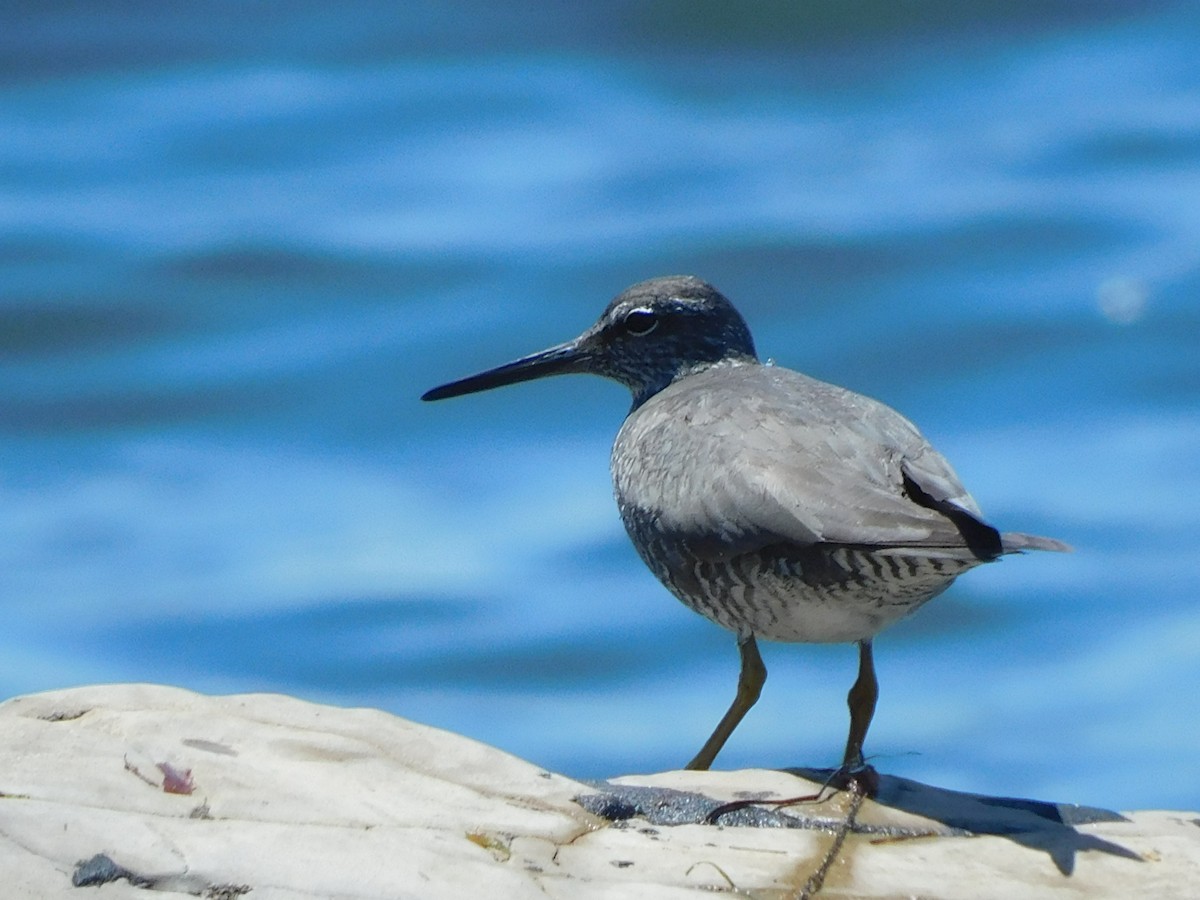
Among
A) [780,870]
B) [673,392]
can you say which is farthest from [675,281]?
[780,870]

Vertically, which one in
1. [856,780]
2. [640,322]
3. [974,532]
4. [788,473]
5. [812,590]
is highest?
[640,322]

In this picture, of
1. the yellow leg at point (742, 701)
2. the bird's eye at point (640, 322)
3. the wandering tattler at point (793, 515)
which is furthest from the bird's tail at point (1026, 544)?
the bird's eye at point (640, 322)

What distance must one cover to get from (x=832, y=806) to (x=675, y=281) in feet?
11.2

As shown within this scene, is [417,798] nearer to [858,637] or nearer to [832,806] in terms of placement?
[832,806]

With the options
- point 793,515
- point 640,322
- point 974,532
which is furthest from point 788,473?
point 640,322

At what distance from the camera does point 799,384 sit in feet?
22.0

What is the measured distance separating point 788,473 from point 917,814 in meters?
1.24

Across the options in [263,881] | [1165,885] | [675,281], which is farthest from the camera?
[675,281]

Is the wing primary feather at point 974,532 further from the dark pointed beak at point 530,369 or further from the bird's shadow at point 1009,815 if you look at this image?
the dark pointed beak at point 530,369

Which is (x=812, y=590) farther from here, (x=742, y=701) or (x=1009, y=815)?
(x=742, y=701)

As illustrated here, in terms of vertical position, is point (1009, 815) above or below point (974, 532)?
below

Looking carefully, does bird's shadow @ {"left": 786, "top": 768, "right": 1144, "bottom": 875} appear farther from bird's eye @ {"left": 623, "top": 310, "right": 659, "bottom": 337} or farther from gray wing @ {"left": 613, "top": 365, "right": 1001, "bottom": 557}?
bird's eye @ {"left": 623, "top": 310, "right": 659, "bottom": 337}

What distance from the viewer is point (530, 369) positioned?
824 cm

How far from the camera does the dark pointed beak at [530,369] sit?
8.12 meters
